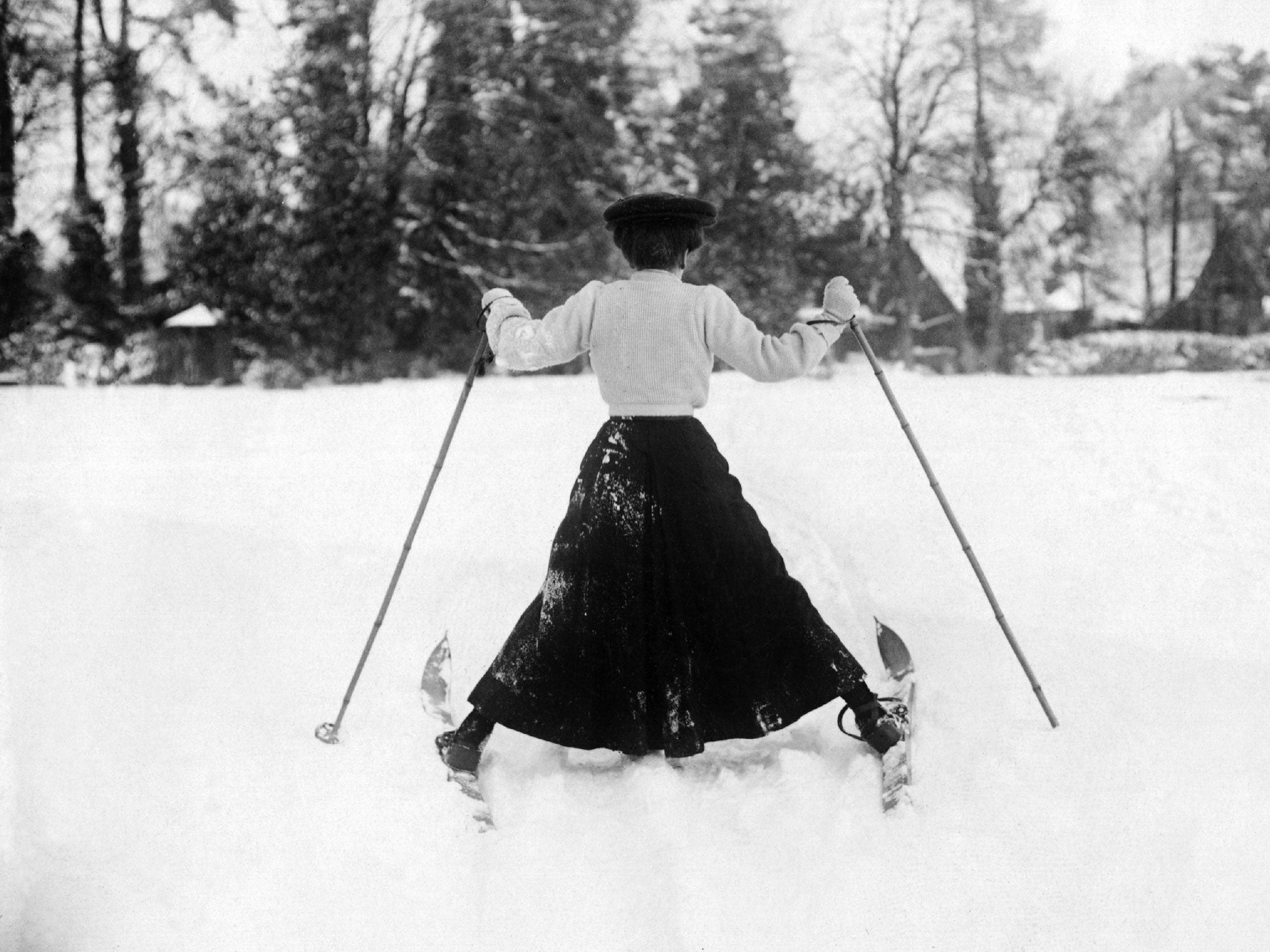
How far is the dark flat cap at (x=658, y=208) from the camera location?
1973 millimetres

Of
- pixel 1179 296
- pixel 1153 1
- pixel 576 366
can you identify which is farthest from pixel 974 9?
pixel 576 366

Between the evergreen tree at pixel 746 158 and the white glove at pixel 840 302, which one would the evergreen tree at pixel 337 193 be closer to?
the evergreen tree at pixel 746 158

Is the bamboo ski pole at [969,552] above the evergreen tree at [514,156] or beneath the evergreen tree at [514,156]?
beneath

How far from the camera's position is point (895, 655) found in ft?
7.91

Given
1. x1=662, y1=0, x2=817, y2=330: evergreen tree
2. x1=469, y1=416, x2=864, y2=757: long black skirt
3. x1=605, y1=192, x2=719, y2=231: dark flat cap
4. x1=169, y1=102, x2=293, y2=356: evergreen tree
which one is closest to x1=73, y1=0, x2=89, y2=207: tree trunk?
x1=169, y1=102, x2=293, y2=356: evergreen tree

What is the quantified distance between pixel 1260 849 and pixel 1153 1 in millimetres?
2497

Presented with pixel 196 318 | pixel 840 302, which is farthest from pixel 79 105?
pixel 840 302

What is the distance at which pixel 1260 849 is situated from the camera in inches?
71.1

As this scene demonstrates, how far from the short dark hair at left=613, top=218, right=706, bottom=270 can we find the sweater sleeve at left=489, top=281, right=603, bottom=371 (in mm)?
109

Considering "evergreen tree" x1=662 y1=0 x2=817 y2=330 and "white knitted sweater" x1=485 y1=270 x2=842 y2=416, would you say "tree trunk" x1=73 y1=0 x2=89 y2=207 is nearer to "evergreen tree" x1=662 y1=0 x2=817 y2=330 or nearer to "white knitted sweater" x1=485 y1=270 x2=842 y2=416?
"evergreen tree" x1=662 y1=0 x2=817 y2=330

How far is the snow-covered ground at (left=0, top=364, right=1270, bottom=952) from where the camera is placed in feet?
5.90

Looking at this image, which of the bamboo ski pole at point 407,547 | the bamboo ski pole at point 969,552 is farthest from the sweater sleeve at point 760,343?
the bamboo ski pole at point 407,547

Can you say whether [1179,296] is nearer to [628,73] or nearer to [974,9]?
[974,9]

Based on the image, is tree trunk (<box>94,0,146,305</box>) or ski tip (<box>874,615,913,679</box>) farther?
tree trunk (<box>94,0,146,305</box>)
